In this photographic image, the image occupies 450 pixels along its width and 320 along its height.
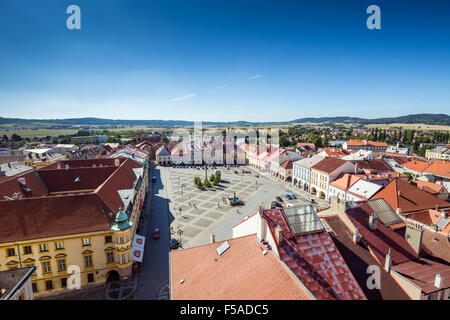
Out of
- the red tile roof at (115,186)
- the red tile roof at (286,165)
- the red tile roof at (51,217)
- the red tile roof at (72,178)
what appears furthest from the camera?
the red tile roof at (286,165)

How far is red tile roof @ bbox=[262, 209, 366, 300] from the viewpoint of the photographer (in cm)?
1484

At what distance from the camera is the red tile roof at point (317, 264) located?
584 inches

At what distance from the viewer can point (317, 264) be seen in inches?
635

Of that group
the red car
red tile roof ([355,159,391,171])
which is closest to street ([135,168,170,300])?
the red car

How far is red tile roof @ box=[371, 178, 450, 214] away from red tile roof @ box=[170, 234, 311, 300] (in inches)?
1194

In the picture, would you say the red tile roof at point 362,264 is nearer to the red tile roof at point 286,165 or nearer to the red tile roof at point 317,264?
the red tile roof at point 317,264

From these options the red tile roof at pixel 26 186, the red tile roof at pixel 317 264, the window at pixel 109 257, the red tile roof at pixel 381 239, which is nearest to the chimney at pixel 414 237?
the red tile roof at pixel 381 239

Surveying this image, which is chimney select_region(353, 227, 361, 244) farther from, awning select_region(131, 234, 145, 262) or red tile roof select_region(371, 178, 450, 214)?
awning select_region(131, 234, 145, 262)

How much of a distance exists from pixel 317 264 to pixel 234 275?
211 inches

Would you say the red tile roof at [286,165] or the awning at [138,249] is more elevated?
the red tile roof at [286,165]

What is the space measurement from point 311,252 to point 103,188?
87.2 feet

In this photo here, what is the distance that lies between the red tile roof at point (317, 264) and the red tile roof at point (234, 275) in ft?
3.76

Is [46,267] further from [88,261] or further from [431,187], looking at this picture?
[431,187]
